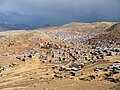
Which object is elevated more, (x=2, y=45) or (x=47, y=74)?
(x=2, y=45)

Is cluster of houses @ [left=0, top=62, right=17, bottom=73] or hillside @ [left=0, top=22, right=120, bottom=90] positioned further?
cluster of houses @ [left=0, top=62, right=17, bottom=73]

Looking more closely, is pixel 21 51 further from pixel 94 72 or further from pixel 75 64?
pixel 94 72

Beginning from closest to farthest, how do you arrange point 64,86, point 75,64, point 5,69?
point 64,86 → point 75,64 → point 5,69

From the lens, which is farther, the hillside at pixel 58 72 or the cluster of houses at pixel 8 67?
the cluster of houses at pixel 8 67

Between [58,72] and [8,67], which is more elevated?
[8,67]

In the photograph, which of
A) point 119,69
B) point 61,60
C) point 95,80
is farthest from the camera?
point 61,60

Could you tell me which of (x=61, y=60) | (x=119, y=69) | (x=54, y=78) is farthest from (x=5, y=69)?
(x=119, y=69)

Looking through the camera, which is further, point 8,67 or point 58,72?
point 8,67

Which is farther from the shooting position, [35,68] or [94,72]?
[35,68]

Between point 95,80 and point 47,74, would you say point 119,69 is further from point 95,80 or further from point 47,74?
point 47,74
